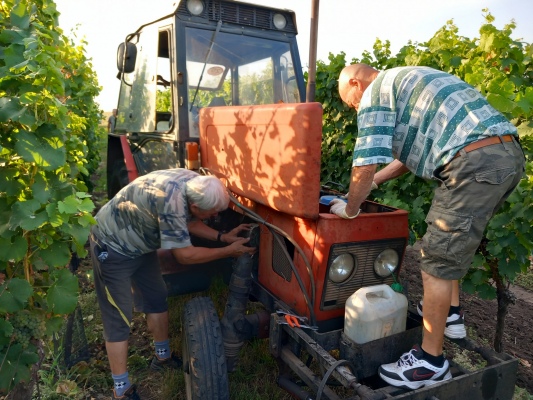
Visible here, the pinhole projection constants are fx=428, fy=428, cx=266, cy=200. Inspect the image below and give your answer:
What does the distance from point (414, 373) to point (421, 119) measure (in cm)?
115

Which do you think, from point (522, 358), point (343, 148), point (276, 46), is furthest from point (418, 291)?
point (276, 46)

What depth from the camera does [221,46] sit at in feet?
10.9

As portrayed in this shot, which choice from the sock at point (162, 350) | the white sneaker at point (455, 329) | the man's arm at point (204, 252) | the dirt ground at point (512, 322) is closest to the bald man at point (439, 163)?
the white sneaker at point (455, 329)

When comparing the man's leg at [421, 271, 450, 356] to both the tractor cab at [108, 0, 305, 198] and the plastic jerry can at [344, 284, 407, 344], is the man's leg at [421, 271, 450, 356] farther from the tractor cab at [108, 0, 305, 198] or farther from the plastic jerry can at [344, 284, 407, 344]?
the tractor cab at [108, 0, 305, 198]

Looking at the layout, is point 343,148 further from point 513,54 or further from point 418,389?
point 418,389

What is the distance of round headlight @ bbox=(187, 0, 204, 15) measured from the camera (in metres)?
3.21

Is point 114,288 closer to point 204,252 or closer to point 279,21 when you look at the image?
point 204,252

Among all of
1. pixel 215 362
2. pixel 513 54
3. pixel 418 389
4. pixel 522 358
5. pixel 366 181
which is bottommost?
pixel 522 358

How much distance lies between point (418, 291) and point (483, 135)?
2895 mm

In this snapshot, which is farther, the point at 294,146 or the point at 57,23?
the point at 57,23

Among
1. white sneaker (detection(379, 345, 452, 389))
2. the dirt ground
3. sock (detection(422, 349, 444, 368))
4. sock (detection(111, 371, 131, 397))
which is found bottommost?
the dirt ground

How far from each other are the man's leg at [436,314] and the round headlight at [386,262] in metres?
0.40

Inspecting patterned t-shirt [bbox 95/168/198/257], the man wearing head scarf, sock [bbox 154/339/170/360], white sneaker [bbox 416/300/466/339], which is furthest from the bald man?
sock [bbox 154/339/170/360]

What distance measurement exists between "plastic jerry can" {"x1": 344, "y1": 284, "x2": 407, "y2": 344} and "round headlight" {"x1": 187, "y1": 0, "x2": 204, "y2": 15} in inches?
95.0
